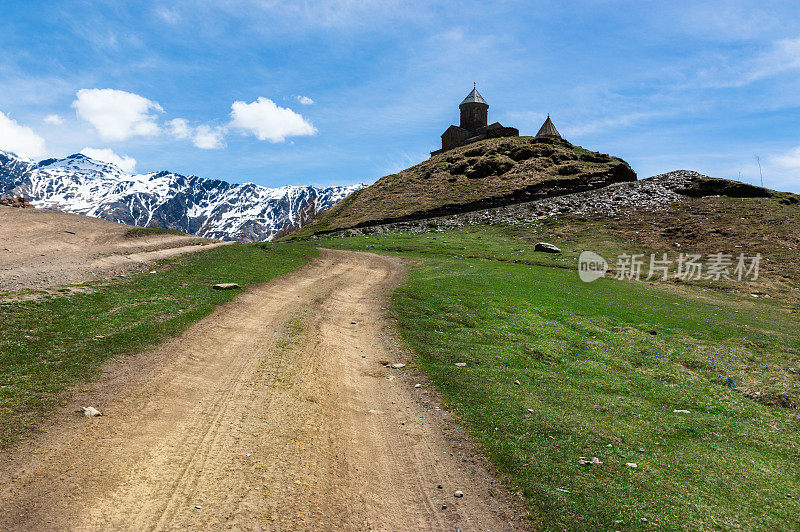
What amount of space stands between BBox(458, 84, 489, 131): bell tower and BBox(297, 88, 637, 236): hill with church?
1673 centimetres

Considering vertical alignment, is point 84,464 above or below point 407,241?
below

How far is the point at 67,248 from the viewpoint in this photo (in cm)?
3069

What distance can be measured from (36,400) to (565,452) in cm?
1427

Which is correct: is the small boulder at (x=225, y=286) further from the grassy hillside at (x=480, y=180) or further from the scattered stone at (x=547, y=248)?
the grassy hillside at (x=480, y=180)

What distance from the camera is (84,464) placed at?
8.44 meters

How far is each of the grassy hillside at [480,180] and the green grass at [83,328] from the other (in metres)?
49.5

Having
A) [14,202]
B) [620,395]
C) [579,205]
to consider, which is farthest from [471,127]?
[620,395]

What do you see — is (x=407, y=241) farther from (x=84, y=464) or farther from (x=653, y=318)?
(x=84, y=464)

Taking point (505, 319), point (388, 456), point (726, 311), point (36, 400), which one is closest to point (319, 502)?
point (388, 456)

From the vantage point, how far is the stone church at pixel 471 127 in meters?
107

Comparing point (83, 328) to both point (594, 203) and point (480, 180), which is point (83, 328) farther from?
point (480, 180)

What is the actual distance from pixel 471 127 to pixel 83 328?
372 ft

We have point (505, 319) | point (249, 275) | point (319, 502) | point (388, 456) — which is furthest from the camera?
point (249, 275)

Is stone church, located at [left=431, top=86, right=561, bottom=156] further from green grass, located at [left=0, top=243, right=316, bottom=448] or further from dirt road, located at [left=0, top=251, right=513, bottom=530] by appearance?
dirt road, located at [left=0, top=251, right=513, bottom=530]
